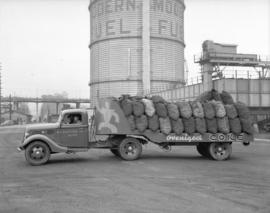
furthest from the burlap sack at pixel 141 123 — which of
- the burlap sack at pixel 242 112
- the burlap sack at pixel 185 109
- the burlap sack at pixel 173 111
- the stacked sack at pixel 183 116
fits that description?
the burlap sack at pixel 242 112

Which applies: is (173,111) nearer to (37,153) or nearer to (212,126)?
(212,126)

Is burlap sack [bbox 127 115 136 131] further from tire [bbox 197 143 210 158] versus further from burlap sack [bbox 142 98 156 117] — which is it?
tire [bbox 197 143 210 158]

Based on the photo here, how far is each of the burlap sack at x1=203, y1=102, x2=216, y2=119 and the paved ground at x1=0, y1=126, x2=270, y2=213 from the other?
2020 millimetres

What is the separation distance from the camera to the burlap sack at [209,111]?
14.0m

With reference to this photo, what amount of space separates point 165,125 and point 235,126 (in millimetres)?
2953

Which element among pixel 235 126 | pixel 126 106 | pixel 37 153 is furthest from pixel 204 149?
pixel 37 153

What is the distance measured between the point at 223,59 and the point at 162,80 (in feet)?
67.3

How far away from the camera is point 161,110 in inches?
548

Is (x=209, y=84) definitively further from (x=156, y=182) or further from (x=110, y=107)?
(x=156, y=182)

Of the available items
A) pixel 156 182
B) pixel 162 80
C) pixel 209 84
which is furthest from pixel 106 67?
pixel 156 182

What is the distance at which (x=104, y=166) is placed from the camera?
12.2 meters

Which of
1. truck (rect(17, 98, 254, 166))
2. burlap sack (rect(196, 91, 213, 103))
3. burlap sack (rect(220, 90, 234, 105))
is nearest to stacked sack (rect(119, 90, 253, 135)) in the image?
truck (rect(17, 98, 254, 166))

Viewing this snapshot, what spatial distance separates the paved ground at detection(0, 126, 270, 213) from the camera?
21.8 ft

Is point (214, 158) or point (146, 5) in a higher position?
point (146, 5)
